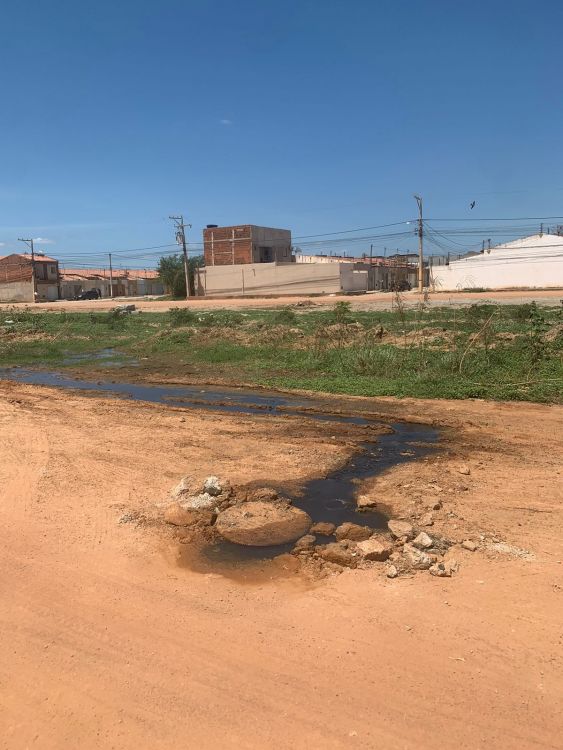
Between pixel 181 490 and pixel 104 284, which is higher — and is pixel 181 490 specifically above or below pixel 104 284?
below

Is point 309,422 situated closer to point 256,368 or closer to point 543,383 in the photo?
point 543,383

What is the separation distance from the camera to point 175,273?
67438mm

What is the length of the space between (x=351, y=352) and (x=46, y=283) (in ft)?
223

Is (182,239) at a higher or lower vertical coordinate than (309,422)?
higher

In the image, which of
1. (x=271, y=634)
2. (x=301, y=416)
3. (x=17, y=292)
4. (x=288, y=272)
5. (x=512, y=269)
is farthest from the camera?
(x=17, y=292)

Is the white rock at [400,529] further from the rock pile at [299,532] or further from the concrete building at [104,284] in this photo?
the concrete building at [104,284]

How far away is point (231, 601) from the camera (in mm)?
4602

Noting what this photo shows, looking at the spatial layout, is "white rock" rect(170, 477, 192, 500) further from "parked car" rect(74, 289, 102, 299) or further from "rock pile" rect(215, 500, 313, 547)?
"parked car" rect(74, 289, 102, 299)

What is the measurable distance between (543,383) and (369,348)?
513 cm

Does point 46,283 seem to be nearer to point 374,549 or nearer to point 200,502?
point 200,502

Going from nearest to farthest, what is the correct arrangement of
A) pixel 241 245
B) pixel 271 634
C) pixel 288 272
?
pixel 271 634 → pixel 288 272 → pixel 241 245

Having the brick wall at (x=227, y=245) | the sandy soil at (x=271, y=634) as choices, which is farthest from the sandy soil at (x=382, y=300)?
the sandy soil at (x=271, y=634)

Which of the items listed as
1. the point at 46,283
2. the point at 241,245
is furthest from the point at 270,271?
the point at 46,283

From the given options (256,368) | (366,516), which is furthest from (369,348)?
(366,516)
